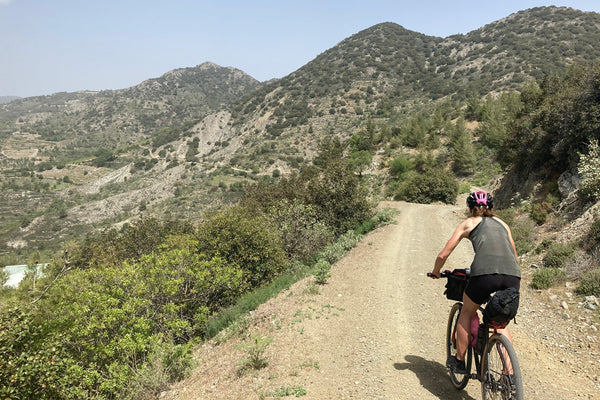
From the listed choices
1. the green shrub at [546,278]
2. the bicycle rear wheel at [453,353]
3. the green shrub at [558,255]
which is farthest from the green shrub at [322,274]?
the green shrub at [558,255]

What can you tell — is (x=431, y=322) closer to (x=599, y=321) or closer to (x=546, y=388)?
(x=546, y=388)

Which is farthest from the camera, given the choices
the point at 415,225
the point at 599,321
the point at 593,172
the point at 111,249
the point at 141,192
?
the point at 141,192

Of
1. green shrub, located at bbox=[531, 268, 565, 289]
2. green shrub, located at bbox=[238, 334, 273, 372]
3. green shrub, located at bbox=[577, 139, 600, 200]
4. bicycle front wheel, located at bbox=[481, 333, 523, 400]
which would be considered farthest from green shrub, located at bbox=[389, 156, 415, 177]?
bicycle front wheel, located at bbox=[481, 333, 523, 400]

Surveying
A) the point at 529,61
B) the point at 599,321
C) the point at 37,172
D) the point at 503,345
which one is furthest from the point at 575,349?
the point at 37,172

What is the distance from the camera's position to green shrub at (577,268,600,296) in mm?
6523

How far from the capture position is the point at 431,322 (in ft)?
21.3

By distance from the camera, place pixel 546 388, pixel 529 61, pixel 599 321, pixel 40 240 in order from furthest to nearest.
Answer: pixel 40 240
pixel 529 61
pixel 599 321
pixel 546 388

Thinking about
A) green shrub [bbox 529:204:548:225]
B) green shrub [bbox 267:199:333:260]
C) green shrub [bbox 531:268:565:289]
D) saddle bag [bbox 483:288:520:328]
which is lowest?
green shrub [bbox 267:199:333:260]

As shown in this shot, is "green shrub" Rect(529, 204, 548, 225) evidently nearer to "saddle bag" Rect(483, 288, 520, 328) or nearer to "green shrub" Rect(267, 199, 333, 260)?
"green shrub" Rect(267, 199, 333, 260)

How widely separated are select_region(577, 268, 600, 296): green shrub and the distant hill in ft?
158

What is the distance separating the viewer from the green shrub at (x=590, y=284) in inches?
257

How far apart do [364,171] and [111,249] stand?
27.7 meters

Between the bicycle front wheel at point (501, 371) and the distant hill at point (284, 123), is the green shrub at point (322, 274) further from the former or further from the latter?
the distant hill at point (284, 123)

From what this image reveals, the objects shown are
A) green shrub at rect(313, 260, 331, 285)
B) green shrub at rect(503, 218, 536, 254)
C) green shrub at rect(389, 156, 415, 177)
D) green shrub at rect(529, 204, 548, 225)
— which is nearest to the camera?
green shrub at rect(313, 260, 331, 285)
